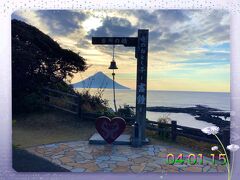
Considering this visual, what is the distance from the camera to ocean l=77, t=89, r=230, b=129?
152 inches

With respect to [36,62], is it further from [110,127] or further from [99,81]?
[110,127]

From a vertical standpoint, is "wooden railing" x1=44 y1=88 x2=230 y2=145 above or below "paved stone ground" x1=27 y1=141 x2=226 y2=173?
above

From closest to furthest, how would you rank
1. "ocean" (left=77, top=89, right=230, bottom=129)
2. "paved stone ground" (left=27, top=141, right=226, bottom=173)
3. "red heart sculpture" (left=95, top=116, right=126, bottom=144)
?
"ocean" (left=77, top=89, right=230, bottom=129)
"paved stone ground" (left=27, top=141, right=226, bottom=173)
"red heart sculpture" (left=95, top=116, right=126, bottom=144)

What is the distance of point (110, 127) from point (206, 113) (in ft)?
4.42

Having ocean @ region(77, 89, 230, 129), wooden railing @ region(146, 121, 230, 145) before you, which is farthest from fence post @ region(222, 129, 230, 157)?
ocean @ region(77, 89, 230, 129)

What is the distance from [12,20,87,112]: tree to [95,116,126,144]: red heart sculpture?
753 millimetres

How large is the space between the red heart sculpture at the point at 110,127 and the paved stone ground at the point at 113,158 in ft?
0.46

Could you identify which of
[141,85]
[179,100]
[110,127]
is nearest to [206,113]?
[179,100]

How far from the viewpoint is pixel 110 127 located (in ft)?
13.6

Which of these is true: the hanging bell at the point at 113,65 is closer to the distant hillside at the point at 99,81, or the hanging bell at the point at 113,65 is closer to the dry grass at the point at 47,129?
the distant hillside at the point at 99,81

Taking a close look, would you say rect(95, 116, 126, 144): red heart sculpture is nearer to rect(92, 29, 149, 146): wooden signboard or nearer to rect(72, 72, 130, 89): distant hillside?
rect(92, 29, 149, 146): wooden signboard

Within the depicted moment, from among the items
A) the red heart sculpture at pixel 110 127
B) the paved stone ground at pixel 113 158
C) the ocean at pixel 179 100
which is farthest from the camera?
the red heart sculpture at pixel 110 127

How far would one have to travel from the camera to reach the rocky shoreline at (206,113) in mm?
3898

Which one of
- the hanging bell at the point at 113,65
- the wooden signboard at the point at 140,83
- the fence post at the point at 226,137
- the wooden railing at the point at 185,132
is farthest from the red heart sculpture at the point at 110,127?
the fence post at the point at 226,137
